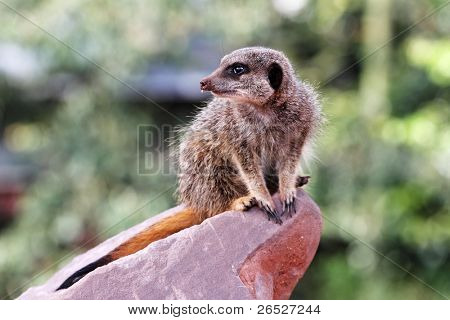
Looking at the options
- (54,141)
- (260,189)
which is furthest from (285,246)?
(54,141)

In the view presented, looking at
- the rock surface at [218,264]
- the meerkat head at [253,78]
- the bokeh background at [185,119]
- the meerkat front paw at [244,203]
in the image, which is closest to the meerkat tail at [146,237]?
the rock surface at [218,264]

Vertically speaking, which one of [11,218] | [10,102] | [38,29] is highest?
[38,29]

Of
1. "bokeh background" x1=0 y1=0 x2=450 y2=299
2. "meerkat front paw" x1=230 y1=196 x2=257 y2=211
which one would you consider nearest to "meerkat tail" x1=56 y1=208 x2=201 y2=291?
"meerkat front paw" x1=230 y1=196 x2=257 y2=211

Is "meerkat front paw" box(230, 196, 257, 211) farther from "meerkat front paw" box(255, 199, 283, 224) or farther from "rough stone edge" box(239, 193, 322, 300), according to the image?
"rough stone edge" box(239, 193, 322, 300)

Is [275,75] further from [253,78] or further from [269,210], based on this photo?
[269,210]

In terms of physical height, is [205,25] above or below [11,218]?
above

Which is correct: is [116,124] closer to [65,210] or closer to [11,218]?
[65,210]

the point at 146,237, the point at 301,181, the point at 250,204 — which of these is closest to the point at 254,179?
the point at 250,204
